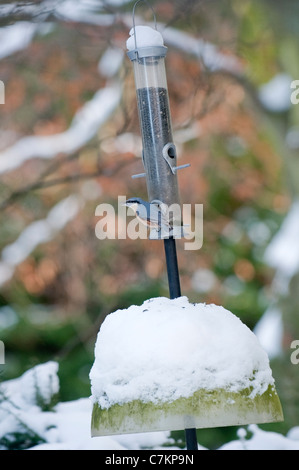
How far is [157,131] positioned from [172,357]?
0.74 m

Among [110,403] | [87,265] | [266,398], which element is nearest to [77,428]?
[110,403]

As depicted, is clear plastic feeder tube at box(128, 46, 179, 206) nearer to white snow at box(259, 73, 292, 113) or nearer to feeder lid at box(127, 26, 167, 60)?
feeder lid at box(127, 26, 167, 60)

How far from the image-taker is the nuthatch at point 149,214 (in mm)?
1853

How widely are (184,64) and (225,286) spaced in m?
2.84

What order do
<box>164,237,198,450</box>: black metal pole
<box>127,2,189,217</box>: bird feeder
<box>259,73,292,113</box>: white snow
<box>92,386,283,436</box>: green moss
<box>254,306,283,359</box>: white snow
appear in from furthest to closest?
<box>259,73,292,113</box>: white snow
<box>254,306,283,359</box>: white snow
<box>127,2,189,217</box>: bird feeder
<box>164,237,198,450</box>: black metal pole
<box>92,386,283,436</box>: green moss

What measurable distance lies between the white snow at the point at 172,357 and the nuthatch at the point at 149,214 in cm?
30

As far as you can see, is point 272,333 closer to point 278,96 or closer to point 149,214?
point 278,96

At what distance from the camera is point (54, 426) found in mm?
2117

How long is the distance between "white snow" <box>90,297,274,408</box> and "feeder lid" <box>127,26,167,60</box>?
0.75 metres

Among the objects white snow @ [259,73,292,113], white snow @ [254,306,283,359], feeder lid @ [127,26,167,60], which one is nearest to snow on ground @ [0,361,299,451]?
feeder lid @ [127,26,167,60]

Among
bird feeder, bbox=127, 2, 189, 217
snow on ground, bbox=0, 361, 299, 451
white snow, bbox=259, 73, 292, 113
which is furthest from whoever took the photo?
white snow, bbox=259, 73, 292, 113

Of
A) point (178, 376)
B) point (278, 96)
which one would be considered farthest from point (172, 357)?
point (278, 96)

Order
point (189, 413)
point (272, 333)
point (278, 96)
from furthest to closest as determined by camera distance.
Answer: point (278, 96)
point (272, 333)
point (189, 413)

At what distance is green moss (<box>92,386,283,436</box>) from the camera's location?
149 centimetres
